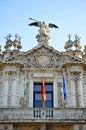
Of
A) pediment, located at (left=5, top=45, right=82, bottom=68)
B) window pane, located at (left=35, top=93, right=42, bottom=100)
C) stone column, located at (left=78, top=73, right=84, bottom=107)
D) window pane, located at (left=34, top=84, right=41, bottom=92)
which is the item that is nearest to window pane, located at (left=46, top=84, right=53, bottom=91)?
window pane, located at (left=34, top=84, right=41, bottom=92)

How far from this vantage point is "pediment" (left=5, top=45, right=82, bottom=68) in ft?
70.8

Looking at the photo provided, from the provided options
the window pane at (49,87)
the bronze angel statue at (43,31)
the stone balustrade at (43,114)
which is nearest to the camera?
the stone balustrade at (43,114)

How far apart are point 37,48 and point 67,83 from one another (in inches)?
132

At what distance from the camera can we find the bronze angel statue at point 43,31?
2277 centimetres

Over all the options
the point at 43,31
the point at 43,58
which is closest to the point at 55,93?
the point at 43,58

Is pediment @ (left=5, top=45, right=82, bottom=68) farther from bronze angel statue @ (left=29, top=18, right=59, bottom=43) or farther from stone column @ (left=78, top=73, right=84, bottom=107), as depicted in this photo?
stone column @ (left=78, top=73, right=84, bottom=107)

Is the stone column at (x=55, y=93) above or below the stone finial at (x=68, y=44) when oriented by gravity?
below

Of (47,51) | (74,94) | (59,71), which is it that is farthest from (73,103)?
(47,51)

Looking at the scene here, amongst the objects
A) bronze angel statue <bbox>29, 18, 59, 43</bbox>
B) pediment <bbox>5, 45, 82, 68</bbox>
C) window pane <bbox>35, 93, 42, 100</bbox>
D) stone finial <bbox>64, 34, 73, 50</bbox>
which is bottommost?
window pane <bbox>35, 93, 42, 100</bbox>

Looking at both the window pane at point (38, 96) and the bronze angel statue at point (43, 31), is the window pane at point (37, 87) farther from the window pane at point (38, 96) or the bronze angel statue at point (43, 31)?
the bronze angel statue at point (43, 31)

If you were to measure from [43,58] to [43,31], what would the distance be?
2255 mm

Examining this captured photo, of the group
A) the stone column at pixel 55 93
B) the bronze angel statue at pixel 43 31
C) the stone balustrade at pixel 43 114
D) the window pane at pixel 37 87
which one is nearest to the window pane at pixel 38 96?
the window pane at pixel 37 87

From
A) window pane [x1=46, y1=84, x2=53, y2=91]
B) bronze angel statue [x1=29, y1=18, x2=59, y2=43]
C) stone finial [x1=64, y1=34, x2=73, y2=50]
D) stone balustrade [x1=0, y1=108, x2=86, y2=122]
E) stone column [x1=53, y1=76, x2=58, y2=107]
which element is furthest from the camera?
bronze angel statue [x1=29, y1=18, x2=59, y2=43]

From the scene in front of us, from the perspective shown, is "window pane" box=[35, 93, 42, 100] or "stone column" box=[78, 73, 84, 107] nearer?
"stone column" box=[78, 73, 84, 107]
